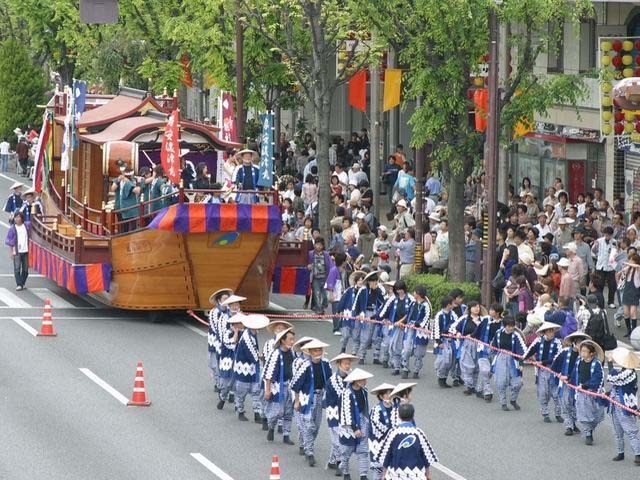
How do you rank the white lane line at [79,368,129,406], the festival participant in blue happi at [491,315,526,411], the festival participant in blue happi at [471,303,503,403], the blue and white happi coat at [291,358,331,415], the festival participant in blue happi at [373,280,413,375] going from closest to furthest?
the blue and white happi coat at [291,358,331,415] → the festival participant in blue happi at [491,315,526,411] → the white lane line at [79,368,129,406] → the festival participant in blue happi at [471,303,503,403] → the festival participant in blue happi at [373,280,413,375]

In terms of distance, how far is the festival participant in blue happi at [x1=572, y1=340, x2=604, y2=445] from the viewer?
2244 cm

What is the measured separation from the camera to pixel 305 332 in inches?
1210

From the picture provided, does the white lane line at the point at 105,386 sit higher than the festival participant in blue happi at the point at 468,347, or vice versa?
the festival participant in blue happi at the point at 468,347

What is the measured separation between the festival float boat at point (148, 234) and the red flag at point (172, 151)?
34cm

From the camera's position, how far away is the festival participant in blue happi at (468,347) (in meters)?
25.6

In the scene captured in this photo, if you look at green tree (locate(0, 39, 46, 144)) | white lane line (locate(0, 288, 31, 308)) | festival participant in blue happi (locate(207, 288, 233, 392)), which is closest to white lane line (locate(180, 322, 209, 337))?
white lane line (locate(0, 288, 31, 308))

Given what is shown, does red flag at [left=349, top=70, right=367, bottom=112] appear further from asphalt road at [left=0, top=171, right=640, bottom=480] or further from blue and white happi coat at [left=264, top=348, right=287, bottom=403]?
blue and white happi coat at [left=264, top=348, right=287, bottom=403]

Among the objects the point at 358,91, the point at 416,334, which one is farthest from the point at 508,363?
the point at 358,91

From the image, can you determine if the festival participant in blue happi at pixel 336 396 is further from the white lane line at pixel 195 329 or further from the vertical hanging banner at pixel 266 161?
the vertical hanging banner at pixel 266 161

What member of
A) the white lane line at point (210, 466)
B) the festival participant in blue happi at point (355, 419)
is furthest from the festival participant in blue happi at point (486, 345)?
the white lane line at point (210, 466)

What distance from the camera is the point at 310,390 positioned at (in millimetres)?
21469

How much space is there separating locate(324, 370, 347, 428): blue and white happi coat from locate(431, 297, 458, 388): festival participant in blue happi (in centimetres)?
547

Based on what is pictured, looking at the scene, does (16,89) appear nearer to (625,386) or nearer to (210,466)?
(210,466)

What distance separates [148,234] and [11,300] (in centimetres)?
476
